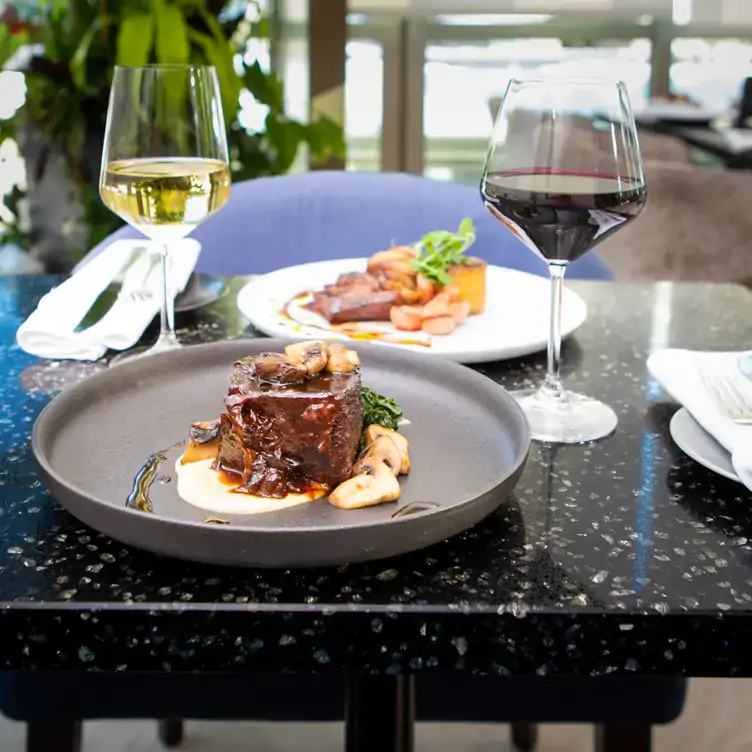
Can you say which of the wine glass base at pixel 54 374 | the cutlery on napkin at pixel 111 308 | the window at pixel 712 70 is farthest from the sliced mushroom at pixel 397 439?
the window at pixel 712 70

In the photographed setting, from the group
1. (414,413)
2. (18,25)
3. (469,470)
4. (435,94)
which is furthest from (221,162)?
(435,94)

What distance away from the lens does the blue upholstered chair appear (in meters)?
2.02

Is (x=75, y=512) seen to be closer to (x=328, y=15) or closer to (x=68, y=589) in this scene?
(x=68, y=589)

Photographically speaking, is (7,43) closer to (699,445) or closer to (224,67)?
(224,67)

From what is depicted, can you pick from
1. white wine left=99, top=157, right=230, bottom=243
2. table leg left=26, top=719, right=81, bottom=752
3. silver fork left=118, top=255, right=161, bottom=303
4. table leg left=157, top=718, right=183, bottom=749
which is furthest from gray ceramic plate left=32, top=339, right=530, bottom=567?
table leg left=157, top=718, right=183, bottom=749

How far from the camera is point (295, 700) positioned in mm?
1229

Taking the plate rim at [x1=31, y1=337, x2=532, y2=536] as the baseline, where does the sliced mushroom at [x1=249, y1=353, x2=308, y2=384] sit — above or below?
above

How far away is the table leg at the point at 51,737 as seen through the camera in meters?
1.34

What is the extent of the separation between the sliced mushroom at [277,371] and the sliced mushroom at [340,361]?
33 millimetres

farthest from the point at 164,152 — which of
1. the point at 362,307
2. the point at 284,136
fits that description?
the point at 284,136

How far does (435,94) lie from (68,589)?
4.30m

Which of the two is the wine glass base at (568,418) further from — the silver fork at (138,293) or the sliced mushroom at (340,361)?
the silver fork at (138,293)

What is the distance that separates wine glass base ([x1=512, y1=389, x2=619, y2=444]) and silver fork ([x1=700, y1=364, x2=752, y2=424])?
0.32 feet

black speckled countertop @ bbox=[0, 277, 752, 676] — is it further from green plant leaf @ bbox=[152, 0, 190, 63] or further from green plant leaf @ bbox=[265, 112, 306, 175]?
green plant leaf @ bbox=[265, 112, 306, 175]
